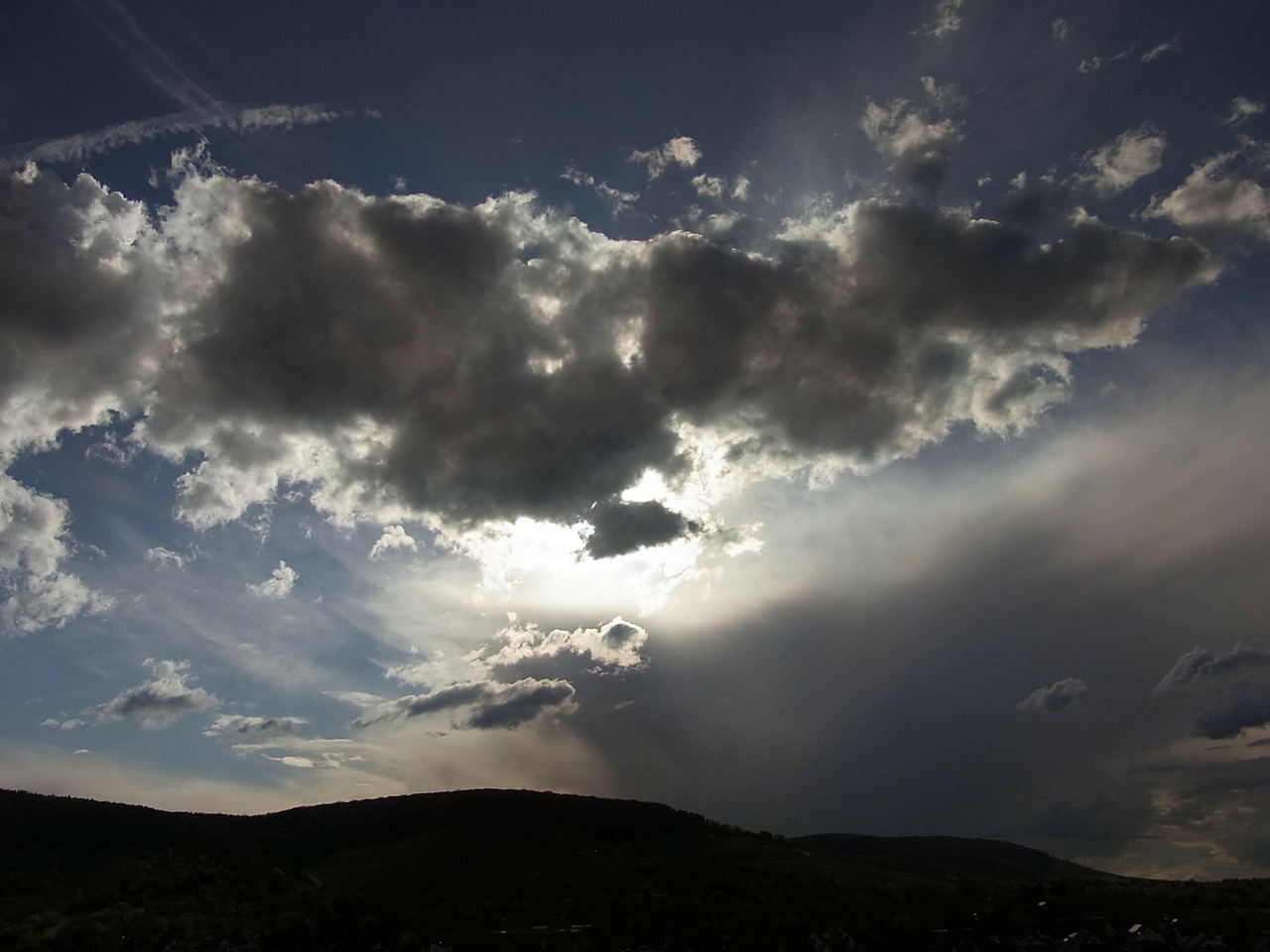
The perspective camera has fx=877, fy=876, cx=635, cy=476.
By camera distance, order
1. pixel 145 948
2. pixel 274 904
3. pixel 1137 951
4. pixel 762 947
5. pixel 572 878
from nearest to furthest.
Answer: pixel 1137 951, pixel 762 947, pixel 145 948, pixel 274 904, pixel 572 878

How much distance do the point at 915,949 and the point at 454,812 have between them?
111238 millimetres

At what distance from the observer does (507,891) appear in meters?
102

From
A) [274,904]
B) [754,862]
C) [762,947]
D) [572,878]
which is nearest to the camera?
[762,947]

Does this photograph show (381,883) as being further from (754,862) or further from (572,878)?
(754,862)

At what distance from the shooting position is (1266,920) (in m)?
68.2

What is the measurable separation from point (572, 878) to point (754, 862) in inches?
1129

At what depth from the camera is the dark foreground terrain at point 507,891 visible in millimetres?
70875

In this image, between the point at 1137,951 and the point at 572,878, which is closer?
the point at 1137,951

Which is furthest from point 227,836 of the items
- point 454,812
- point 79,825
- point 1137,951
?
point 1137,951

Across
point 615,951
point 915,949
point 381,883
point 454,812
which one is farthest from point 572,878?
point 454,812

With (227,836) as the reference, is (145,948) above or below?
below

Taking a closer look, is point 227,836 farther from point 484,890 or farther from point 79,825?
point 484,890

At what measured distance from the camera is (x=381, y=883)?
108938 millimetres

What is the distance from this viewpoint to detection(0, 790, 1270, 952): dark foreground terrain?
70.9 m
